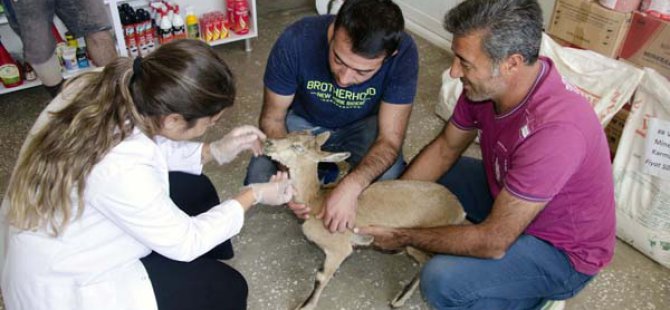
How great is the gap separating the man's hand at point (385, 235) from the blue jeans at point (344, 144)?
0.49 m

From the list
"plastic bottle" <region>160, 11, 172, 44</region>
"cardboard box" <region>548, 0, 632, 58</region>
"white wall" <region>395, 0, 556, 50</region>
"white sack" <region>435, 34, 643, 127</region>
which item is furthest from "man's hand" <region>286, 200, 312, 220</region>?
"white wall" <region>395, 0, 556, 50</region>

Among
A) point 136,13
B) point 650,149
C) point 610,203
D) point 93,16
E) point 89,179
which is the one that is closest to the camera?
point 89,179

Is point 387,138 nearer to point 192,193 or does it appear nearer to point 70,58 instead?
point 192,193

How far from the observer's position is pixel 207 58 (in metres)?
1.61

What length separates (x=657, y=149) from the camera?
8.77 feet

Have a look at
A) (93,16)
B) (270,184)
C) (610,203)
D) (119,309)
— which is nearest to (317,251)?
(270,184)

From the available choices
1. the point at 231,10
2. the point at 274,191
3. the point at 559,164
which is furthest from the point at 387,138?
the point at 231,10

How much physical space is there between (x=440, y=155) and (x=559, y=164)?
2.69ft

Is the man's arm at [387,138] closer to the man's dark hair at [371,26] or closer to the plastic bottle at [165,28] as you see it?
the man's dark hair at [371,26]

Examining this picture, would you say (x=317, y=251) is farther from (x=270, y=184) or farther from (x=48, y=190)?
(x=48, y=190)

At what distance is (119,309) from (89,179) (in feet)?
1.51

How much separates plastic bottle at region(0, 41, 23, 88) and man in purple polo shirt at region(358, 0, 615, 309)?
3.22 metres

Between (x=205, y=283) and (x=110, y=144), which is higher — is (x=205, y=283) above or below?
below

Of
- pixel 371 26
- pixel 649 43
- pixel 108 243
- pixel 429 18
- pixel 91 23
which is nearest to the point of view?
pixel 108 243
